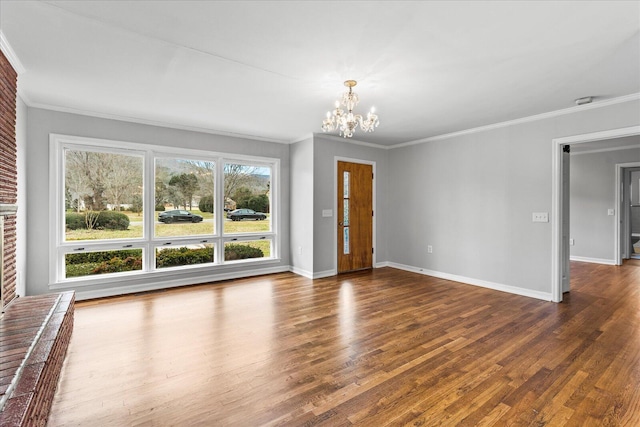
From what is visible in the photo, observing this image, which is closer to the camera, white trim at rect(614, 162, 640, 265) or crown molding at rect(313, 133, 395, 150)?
crown molding at rect(313, 133, 395, 150)

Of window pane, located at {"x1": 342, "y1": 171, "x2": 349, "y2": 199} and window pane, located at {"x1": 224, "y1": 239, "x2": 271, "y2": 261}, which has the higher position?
window pane, located at {"x1": 342, "y1": 171, "x2": 349, "y2": 199}

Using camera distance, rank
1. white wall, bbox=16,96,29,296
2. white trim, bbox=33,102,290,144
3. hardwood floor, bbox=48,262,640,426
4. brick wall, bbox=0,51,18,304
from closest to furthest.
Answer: hardwood floor, bbox=48,262,640,426, brick wall, bbox=0,51,18,304, white wall, bbox=16,96,29,296, white trim, bbox=33,102,290,144

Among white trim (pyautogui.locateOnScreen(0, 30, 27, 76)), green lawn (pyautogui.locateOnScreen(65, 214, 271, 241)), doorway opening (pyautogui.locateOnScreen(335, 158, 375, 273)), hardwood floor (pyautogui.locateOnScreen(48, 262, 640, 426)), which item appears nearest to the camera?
hardwood floor (pyautogui.locateOnScreen(48, 262, 640, 426))

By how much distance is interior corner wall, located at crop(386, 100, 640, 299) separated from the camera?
4.26 meters

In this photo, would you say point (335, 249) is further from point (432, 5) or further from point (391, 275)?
point (432, 5)

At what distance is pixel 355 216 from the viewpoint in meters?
6.12

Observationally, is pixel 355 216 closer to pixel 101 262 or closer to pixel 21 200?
pixel 101 262

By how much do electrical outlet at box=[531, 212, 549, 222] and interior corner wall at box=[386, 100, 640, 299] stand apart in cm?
4

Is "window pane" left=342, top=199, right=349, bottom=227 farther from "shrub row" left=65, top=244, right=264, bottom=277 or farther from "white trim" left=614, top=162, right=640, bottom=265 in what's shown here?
"white trim" left=614, top=162, right=640, bottom=265

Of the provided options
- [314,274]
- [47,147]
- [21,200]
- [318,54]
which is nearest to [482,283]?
[314,274]

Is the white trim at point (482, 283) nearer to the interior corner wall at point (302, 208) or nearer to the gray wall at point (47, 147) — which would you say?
the interior corner wall at point (302, 208)

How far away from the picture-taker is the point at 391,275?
225 inches

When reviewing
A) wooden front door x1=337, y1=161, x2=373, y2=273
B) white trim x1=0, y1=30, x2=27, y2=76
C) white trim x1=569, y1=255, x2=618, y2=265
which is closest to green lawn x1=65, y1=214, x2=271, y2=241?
wooden front door x1=337, y1=161, x2=373, y2=273

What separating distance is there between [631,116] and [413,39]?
3.11 m
